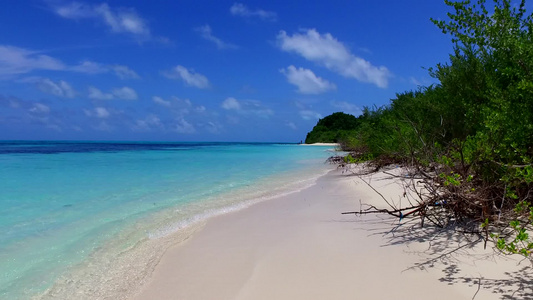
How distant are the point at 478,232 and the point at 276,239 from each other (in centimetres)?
259

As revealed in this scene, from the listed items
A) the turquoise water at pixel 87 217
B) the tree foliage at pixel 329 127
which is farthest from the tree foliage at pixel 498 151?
the tree foliage at pixel 329 127

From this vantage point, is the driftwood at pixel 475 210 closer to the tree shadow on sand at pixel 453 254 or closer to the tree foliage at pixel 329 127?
the tree shadow on sand at pixel 453 254

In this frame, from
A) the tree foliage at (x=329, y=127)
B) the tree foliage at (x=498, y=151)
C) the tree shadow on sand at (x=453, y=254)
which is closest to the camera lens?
the tree shadow on sand at (x=453, y=254)

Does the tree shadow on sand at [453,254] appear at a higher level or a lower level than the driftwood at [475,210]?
lower

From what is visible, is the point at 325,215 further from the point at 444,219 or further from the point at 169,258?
the point at 169,258

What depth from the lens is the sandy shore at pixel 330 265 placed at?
3.35m

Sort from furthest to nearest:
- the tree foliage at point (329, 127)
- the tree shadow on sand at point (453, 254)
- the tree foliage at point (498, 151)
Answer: the tree foliage at point (329, 127)
the tree foliage at point (498, 151)
the tree shadow on sand at point (453, 254)

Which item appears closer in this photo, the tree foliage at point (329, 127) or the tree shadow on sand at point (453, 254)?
the tree shadow on sand at point (453, 254)

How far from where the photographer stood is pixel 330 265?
4.05 m

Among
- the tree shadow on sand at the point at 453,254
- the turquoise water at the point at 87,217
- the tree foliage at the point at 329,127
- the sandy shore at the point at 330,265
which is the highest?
the tree foliage at the point at 329,127

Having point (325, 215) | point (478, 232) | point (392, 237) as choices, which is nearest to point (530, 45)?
point (478, 232)

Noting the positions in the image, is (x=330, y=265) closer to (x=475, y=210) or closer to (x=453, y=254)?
(x=453, y=254)

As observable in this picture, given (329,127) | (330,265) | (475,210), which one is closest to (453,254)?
(475,210)

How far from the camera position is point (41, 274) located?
4398 mm
